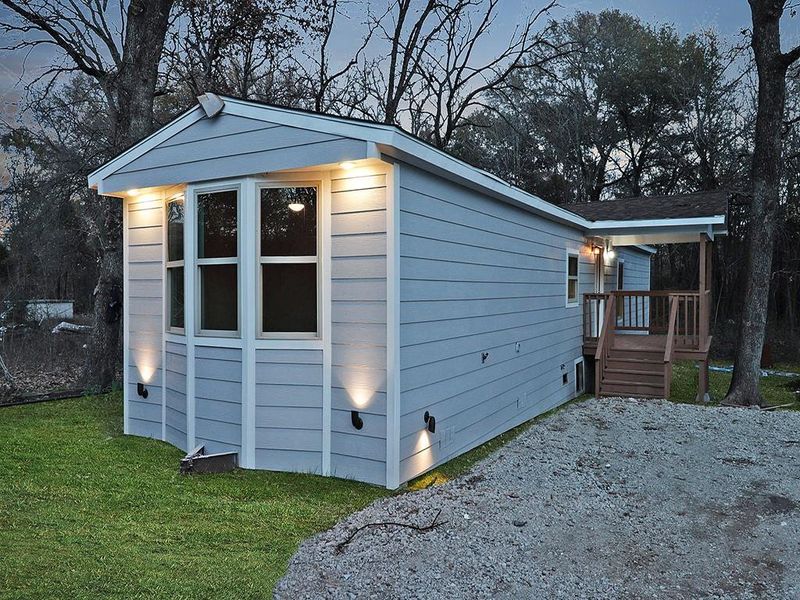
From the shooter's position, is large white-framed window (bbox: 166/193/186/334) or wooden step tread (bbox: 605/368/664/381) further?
wooden step tread (bbox: 605/368/664/381)

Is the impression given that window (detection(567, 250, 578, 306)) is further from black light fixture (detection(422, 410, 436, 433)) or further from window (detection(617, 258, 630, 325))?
black light fixture (detection(422, 410, 436, 433))

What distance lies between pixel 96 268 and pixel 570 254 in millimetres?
16638

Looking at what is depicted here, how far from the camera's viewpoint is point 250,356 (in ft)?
16.0

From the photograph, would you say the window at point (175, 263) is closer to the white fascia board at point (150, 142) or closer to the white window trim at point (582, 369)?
the white fascia board at point (150, 142)

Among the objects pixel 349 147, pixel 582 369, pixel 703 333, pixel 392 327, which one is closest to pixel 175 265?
pixel 349 147

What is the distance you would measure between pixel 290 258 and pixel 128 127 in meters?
5.86

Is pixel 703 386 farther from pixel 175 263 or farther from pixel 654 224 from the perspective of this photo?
pixel 175 263

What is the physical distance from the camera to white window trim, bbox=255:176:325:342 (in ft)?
15.8

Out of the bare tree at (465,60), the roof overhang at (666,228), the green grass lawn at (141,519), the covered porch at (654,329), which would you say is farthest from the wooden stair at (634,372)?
the bare tree at (465,60)

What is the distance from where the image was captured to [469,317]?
5.95 m

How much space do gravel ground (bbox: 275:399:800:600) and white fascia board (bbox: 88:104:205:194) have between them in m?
3.74

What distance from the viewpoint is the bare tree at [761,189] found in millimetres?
9070

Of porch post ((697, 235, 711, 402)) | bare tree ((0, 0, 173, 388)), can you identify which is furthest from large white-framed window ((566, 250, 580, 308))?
bare tree ((0, 0, 173, 388))

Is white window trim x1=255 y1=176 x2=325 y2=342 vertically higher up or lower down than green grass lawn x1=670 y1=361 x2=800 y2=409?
higher up
